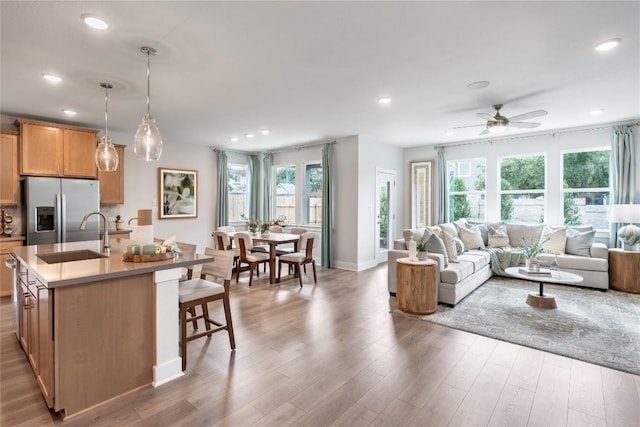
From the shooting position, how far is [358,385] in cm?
246

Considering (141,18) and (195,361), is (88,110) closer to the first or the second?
(141,18)

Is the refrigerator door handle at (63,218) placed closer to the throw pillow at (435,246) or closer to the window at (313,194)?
the window at (313,194)

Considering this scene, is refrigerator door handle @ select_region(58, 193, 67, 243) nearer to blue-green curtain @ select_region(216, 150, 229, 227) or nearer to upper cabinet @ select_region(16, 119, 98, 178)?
upper cabinet @ select_region(16, 119, 98, 178)

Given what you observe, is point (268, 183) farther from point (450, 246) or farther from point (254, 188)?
point (450, 246)

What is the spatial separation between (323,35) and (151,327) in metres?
2.65

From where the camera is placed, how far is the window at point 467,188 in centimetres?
728

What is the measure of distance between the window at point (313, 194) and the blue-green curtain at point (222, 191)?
1.88 m

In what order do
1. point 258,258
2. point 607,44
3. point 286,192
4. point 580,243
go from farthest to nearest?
1. point 286,192
2. point 258,258
3. point 580,243
4. point 607,44

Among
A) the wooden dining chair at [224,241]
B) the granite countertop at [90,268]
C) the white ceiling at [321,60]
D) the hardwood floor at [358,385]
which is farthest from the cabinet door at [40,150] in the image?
the wooden dining chair at [224,241]

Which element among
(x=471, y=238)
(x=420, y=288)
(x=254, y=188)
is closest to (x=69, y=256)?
(x=420, y=288)

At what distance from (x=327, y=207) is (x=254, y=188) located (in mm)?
2427

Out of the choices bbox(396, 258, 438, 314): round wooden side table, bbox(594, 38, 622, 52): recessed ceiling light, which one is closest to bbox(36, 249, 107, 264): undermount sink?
bbox(396, 258, 438, 314): round wooden side table

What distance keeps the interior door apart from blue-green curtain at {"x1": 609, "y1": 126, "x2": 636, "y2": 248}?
3.97 m

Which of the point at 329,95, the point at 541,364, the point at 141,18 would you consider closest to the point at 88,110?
the point at 141,18
